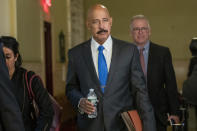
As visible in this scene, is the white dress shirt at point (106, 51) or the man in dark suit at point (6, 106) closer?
the man in dark suit at point (6, 106)

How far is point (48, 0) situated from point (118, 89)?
16.1 feet

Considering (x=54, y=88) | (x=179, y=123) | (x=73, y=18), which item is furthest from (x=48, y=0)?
(x=179, y=123)

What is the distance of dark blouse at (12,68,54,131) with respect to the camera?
8.58 feet

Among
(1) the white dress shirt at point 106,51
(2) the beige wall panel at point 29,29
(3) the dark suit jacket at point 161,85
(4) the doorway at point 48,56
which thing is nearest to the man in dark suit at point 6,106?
(1) the white dress shirt at point 106,51

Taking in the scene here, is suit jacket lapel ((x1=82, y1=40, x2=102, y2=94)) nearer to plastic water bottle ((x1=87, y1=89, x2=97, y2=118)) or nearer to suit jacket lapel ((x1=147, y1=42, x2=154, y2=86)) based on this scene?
plastic water bottle ((x1=87, y1=89, x2=97, y2=118))

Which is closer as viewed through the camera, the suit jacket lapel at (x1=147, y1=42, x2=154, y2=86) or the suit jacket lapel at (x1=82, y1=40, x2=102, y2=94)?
the suit jacket lapel at (x1=82, y1=40, x2=102, y2=94)

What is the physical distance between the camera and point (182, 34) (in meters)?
10.3

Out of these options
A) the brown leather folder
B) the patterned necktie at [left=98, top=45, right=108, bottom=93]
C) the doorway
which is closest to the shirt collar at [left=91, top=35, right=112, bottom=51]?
the patterned necktie at [left=98, top=45, right=108, bottom=93]

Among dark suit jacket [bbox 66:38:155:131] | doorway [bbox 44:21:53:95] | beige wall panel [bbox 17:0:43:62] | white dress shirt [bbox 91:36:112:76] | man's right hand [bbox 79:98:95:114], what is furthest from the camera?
doorway [bbox 44:21:53:95]

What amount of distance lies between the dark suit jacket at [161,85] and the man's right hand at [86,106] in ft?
3.42

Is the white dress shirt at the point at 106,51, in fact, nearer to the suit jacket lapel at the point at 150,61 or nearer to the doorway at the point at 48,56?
the suit jacket lapel at the point at 150,61

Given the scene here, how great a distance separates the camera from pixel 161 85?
3.31m

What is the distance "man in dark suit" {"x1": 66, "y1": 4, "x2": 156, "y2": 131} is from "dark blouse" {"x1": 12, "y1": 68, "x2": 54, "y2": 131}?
0.80 feet

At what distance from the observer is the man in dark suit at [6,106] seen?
1.69 metres
